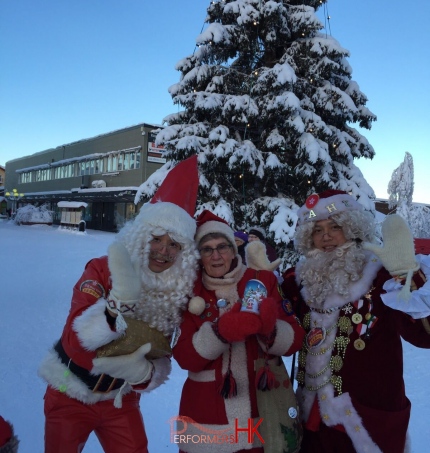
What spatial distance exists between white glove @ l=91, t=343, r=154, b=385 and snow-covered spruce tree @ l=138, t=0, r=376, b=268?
20.5 ft

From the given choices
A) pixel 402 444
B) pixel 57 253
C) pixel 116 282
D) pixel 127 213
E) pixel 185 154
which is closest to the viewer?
pixel 116 282

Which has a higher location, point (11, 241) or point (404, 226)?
point (404, 226)

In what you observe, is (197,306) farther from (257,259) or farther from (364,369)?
(364,369)

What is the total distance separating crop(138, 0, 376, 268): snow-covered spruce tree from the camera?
8539 mm

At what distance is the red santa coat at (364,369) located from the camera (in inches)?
81.1

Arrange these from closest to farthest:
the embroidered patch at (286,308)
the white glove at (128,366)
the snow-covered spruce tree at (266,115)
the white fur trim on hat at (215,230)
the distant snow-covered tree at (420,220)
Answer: the white glove at (128,366) → the embroidered patch at (286,308) → the white fur trim on hat at (215,230) → the snow-covered spruce tree at (266,115) → the distant snow-covered tree at (420,220)

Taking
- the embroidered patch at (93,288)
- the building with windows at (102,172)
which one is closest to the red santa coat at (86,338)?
the embroidered patch at (93,288)

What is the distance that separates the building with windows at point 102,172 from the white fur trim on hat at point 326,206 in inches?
876

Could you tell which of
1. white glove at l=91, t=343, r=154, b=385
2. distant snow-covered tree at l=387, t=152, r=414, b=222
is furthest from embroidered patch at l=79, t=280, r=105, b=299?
distant snow-covered tree at l=387, t=152, r=414, b=222

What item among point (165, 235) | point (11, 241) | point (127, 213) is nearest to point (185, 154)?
point (165, 235)

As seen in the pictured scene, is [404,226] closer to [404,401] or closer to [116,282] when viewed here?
[404,401]

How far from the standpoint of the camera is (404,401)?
217 cm

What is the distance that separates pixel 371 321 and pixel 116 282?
1.43 metres

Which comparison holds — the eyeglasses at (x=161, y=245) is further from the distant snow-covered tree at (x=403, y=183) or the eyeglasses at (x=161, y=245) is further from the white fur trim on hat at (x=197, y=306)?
the distant snow-covered tree at (x=403, y=183)
